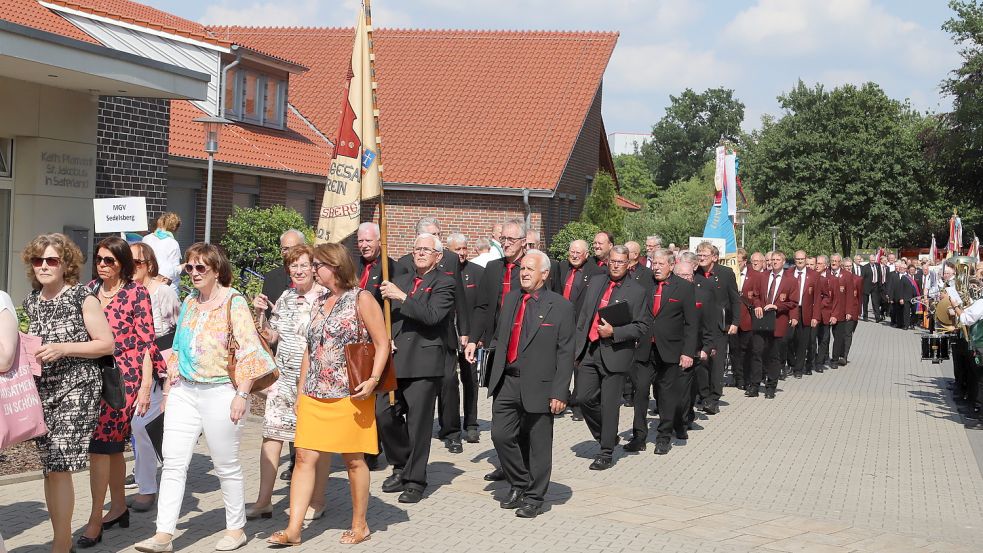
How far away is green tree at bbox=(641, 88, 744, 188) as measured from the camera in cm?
11619

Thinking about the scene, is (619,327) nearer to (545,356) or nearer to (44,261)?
(545,356)

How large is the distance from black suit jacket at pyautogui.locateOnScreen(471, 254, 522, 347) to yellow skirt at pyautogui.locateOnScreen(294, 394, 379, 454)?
407 cm

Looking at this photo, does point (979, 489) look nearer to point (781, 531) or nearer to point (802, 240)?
point (781, 531)

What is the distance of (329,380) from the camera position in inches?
272

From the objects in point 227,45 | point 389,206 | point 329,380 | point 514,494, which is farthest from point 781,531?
point 389,206

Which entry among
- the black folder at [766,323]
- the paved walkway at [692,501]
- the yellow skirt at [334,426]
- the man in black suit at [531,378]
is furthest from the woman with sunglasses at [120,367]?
the black folder at [766,323]

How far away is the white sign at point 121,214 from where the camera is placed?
12.3 meters

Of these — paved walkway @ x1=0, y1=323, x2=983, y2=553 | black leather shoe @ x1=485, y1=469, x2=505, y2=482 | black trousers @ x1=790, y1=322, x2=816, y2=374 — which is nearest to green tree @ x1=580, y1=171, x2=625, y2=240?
black trousers @ x1=790, y1=322, x2=816, y2=374

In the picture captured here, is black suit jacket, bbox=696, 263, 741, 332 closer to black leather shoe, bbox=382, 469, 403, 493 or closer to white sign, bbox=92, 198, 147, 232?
white sign, bbox=92, 198, 147, 232

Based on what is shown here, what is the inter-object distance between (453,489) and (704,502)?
189 centimetres

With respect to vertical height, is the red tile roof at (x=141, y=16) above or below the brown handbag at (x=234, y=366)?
above

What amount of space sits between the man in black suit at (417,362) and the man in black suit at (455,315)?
201 mm

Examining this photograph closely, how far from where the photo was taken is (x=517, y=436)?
8.34m

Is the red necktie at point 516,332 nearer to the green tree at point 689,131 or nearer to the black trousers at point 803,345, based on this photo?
the black trousers at point 803,345
